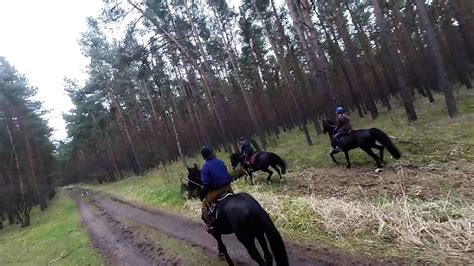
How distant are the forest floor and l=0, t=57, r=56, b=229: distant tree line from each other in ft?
64.7

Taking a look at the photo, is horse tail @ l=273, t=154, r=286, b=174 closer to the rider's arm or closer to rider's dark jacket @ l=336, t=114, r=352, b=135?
rider's dark jacket @ l=336, t=114, r=352, b=135

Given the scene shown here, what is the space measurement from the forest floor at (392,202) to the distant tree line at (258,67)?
387cm

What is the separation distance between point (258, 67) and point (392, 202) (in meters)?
34.4

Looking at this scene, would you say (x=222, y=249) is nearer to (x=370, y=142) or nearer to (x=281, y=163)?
(x=281, y=163)

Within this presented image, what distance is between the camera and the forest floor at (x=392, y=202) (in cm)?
550

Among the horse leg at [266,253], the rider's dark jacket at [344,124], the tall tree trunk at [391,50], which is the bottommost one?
the horse leg at [266,253]

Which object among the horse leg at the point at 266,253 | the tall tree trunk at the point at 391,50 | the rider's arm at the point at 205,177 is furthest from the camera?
the tall tree trunk at the point at 391,50

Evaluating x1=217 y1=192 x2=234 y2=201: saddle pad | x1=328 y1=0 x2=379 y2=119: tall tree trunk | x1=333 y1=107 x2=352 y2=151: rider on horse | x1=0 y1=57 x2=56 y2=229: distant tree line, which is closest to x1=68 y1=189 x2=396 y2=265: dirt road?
x1=217 y1=192 x2=234 y2=201: saddle pad

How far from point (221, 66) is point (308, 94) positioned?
54.9 feet

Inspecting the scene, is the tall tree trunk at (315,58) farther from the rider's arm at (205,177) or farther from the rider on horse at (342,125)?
the rider's arm at (205,177)

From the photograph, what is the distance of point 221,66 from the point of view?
42594mm

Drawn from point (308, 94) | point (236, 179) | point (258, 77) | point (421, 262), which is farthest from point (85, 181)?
point (421, 262)

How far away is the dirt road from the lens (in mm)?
6219

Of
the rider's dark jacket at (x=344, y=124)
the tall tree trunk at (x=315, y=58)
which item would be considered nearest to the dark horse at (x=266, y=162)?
the rider's dark jacket at (x=344, y=124)
